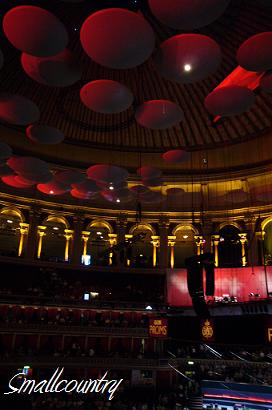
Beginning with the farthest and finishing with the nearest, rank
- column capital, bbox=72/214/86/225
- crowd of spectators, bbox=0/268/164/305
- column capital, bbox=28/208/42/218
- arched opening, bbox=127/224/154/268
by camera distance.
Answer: arched opening, bbox=127/224/154/268, column capital, bbox=72/214/86/225, column capital, bbox=28/208/42/218, crowd of spectators, bbox=0/268/164/305

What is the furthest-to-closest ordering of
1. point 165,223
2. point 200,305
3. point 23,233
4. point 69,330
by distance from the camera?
point 165,223 < point 23,233 < point 69,330 < point 200,305

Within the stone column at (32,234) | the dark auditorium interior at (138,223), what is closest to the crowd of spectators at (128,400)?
the dark auditorium interior at (138,223)

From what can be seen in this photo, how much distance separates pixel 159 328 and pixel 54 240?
12.6 metres

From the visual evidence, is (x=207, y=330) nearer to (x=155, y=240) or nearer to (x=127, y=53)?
(x=127, y=53)

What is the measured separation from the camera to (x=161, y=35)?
15.2 m

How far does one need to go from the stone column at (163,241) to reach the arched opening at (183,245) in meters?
2.10

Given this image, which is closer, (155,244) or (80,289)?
(80,289)

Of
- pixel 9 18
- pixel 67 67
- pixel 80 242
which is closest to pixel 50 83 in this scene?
pixel 67 67

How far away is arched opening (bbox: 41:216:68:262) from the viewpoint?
97.5 ft

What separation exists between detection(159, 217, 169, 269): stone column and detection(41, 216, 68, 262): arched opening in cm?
718

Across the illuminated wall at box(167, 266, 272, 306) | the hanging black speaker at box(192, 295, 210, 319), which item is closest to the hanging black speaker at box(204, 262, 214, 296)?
the hanging black speaker at box(192, 295, 210, 319)

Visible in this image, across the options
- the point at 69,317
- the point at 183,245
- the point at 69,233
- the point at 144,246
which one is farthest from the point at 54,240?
the point at 183,245

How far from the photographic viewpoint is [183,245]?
30.8 m

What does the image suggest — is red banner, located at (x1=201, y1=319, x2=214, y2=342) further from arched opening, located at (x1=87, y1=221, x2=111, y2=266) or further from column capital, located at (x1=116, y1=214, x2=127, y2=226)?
arched opening, located at (x1=87, y1=221, x2=111, y2=266)
